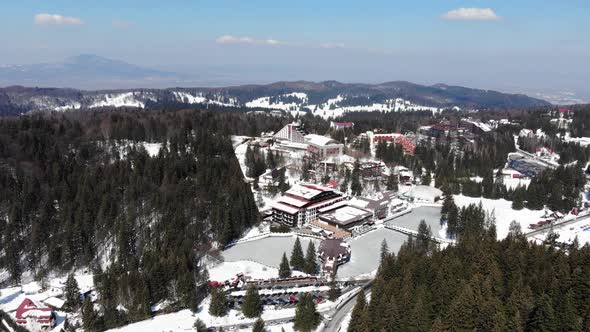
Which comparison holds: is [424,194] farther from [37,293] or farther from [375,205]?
[37,293]

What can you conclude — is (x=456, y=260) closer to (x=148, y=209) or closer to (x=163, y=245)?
(x=163, y=245)

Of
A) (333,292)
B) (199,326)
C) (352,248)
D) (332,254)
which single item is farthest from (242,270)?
(352,248)

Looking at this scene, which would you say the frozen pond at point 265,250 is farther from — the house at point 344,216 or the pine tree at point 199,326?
the pine tree at point 199,326

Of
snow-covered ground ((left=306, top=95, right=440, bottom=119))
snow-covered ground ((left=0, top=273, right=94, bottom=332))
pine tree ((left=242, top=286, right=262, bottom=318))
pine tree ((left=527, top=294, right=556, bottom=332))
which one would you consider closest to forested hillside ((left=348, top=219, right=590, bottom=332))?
pine tree ((left=527, top=294, right=556, bottom=332))

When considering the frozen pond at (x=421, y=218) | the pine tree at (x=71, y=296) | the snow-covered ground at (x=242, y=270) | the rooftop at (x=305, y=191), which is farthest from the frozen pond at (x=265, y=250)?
the pine tree at (x=71, y=296)

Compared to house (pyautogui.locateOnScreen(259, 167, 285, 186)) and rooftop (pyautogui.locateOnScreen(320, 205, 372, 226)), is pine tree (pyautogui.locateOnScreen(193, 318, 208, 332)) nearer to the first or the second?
rooftop (pyautogui.locateOnScreen(320, 205, 372, 226))

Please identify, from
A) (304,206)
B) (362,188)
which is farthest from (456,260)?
(362,188)
